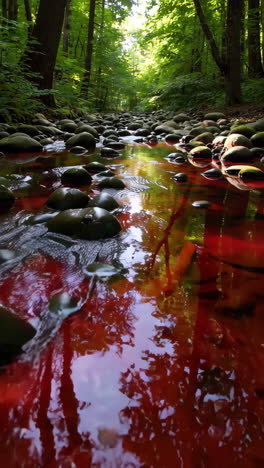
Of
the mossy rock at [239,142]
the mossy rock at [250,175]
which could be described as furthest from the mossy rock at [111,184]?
the mossy rock at [239,142]

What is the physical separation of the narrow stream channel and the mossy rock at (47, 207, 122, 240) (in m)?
0.06

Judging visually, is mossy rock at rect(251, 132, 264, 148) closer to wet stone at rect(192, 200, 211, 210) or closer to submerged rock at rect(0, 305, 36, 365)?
wet stone at rect(192, 200, 211, 210)

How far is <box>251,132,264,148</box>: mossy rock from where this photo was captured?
16.4 ft

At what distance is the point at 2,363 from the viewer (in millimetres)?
966

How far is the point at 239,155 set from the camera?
14.3ft

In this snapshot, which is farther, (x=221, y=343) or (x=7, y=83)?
(x=7, y=83)

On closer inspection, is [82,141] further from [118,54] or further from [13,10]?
[118,54]

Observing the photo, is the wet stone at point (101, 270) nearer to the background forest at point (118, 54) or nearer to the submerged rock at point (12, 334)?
the submerged rock at point (12, 334)

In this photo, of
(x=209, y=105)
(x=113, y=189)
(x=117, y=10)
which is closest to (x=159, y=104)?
(x=209, y=105)

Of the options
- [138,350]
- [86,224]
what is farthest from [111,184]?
[138,350]

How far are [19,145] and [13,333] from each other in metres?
3.92

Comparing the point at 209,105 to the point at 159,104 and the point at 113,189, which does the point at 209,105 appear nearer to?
the point at 159,104

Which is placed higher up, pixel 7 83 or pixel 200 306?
pixel 7 83

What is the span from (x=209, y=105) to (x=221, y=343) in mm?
11803
